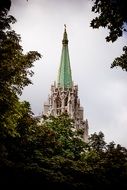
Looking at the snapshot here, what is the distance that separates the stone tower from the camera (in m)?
79.3

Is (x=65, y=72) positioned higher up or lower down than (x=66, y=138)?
higher up

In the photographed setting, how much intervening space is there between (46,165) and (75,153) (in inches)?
355

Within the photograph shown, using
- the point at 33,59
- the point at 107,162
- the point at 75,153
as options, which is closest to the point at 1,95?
the point at 33,59

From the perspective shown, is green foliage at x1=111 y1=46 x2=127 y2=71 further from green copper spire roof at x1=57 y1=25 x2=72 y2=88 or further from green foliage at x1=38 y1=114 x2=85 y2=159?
green copper spire roof at x1=57 y1=25 x2=72 y2=88

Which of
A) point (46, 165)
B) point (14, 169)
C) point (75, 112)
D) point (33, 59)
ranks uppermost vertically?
point (75, 112)

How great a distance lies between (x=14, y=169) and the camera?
18.6m

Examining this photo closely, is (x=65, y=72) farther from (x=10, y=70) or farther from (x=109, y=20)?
(x=109, y=20)

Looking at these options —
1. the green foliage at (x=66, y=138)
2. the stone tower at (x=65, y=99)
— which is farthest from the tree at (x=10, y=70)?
the stone tower at (x=65, y=99)

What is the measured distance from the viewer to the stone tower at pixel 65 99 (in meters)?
79.3

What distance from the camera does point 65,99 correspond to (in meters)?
82.1

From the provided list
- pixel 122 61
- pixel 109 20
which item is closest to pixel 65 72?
pixel 122 61

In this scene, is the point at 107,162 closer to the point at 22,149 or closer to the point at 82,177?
the point at 82,177

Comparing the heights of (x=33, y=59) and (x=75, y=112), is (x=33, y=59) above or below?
below

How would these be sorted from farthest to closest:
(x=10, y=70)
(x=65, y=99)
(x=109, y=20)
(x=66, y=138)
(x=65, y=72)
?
(x=65, y=72), (x=65, y=99), (x=66, y=138), (x=10, y=70), (x=109, y=20)
